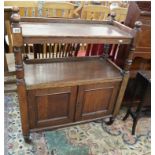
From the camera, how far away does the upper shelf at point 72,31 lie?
1.21 metres

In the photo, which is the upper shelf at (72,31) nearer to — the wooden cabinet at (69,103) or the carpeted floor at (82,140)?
the wooden cabinet at (69,103)

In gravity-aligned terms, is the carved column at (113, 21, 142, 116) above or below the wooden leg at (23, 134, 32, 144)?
above

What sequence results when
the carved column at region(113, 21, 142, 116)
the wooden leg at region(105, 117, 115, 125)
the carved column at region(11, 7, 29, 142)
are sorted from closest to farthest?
the carved column at region(11, 7, 29, 142)
the carved column at region(113, 21, 142, 116)
the wooden leg at region(105, 117, 115, 125)

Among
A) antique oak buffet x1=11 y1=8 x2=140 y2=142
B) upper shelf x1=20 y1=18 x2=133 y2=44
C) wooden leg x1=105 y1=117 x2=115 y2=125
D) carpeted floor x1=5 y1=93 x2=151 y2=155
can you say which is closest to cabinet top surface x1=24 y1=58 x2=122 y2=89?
antique oak buffet x1=11 y1=8 x2=140 y2=142

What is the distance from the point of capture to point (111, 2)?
3865mm

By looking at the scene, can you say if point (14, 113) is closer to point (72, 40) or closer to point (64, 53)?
point (64, 53)

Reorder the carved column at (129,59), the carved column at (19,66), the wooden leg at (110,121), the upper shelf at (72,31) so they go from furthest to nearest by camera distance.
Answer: the wooden leg at (110,121)
the carved column at (129,59)
the upper shelf at (72,31)
the carved column at (19,66)

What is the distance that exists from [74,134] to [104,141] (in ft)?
1.00

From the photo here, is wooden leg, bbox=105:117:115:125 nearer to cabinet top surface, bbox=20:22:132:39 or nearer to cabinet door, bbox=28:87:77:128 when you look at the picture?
cabinet door, bbox=28:87:77:128

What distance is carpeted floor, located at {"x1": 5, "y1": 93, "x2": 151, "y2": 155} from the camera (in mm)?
1611

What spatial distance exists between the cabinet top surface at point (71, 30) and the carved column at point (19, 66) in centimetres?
7

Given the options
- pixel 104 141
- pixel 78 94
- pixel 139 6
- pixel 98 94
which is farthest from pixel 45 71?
pixel 139 6

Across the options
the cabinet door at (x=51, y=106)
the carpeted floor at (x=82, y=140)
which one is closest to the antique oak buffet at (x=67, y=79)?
the cabinet door at (x=51, y=106)

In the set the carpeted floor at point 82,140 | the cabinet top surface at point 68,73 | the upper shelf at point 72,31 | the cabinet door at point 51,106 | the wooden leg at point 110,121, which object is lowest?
the carpeted floor at point 82,140
